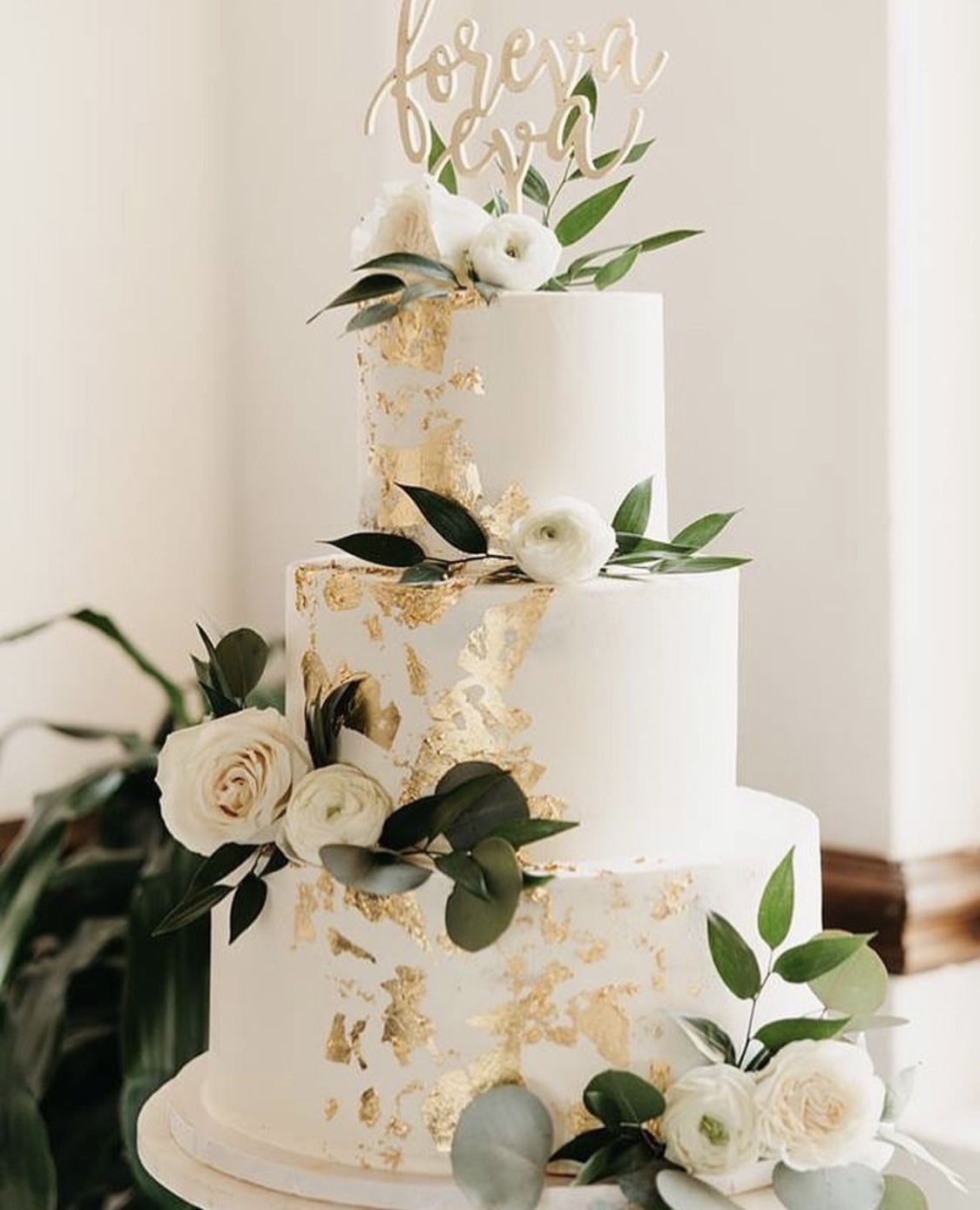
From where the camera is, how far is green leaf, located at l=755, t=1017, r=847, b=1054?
126 centimetres

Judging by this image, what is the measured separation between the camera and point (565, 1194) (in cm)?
120

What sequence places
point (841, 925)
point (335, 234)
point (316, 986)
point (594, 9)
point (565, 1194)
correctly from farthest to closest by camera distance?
1. point (335, 234)
2. point (594, 9)
3. point (841, 925)
4. point (316, 986)
5. point (565, 1194)

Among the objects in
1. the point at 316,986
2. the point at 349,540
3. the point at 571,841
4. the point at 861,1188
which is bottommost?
the point at 861,1188

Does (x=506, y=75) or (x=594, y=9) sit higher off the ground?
(x=594, y=9)

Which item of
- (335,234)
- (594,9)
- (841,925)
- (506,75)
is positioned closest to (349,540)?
(506,75)

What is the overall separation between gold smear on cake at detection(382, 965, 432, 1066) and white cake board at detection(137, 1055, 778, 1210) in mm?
82

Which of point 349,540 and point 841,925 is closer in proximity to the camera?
point 349,540

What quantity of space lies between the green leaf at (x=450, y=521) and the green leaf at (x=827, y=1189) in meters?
0.45

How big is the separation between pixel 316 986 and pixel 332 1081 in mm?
63

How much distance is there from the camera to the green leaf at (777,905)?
1268 millimetres

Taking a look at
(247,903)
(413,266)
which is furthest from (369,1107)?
(413,266)

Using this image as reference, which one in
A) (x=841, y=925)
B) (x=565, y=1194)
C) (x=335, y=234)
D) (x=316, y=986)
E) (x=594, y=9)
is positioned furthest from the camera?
(x=335, y=234)

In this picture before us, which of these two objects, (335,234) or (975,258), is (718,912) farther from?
(335,234)

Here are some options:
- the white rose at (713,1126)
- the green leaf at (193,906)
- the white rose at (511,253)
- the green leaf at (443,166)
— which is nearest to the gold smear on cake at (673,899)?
the white rose at (713,1126)
